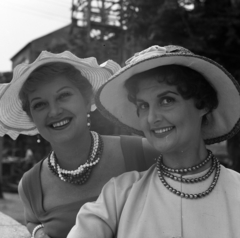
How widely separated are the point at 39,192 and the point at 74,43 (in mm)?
7385

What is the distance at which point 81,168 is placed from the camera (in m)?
2.40

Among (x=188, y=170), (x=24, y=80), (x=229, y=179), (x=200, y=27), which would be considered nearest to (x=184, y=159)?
(x=188, y=170)

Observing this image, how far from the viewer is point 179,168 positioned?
6.12 feet

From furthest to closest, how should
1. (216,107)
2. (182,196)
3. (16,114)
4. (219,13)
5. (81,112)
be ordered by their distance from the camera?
(219,13), (16,114), (81,112), (216,107), (182,196)

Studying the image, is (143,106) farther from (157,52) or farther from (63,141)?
(63,141)

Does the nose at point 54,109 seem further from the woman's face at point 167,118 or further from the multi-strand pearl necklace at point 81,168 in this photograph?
the woman's face at point 167,118

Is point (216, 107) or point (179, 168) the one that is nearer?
point (179, 168)

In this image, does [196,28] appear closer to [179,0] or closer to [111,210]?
[179,0]

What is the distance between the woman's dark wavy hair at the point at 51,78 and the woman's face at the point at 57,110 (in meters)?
0.02

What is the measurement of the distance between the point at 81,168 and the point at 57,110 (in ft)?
1.27

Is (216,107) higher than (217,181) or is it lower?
higher

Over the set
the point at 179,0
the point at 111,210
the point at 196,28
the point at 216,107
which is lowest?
the point at 111,210

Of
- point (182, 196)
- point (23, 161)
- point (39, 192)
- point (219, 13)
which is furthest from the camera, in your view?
point (23, 161)

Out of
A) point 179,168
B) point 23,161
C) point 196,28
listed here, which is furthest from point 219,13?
point 23,161
